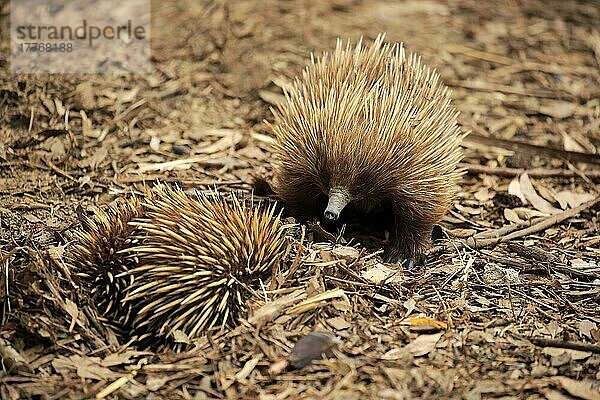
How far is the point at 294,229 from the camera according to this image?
175 inches

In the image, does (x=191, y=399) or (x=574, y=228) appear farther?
(x=574, y=228)

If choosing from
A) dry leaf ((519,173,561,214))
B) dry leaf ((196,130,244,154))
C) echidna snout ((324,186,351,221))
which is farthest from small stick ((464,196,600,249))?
dry leaf ((196,130,244,154))

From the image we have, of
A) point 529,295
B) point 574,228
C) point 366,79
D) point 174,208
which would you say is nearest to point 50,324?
point 174,208

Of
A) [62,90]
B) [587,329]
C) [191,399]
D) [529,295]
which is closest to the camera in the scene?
[191,399]

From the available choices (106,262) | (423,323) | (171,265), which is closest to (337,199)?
(423,323)

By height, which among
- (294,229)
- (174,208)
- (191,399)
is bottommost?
(191,399)

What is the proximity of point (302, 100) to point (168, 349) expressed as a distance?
1644 millimetres

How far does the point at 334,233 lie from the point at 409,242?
1.61 feet

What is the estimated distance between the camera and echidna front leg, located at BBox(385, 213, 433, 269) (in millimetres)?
4449

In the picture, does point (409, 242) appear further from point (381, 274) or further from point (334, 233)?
point (334, 233)

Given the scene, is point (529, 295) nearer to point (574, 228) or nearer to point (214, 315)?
point (574, 228)

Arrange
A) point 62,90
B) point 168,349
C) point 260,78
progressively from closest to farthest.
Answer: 1. point 168,349
2. point 62,90
3. point 260,78

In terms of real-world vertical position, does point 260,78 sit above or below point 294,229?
above

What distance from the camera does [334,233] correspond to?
4715 millimetres
